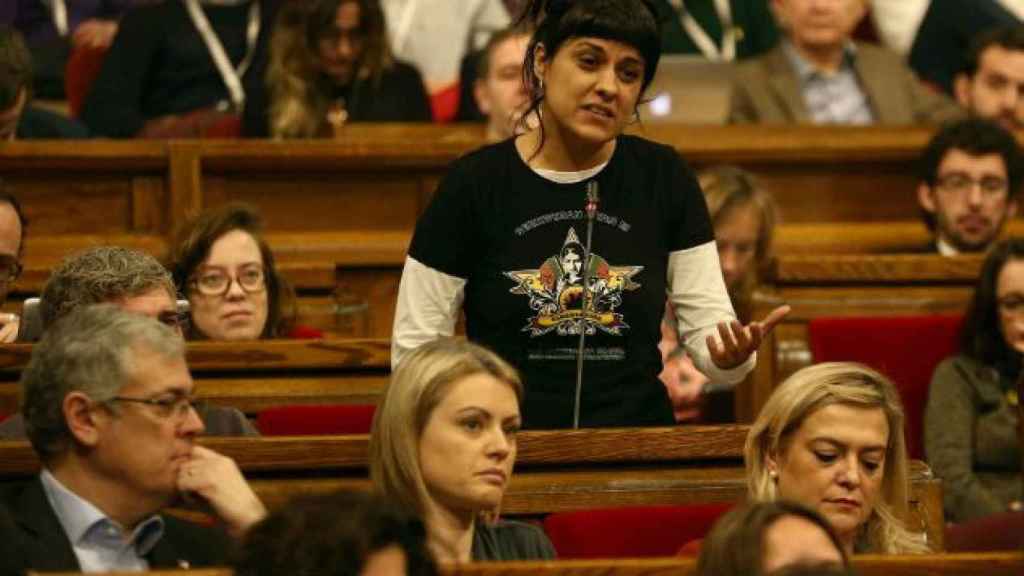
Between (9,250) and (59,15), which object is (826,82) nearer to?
(59,15)

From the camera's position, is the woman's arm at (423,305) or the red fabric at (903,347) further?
the red fabric at (903,347)

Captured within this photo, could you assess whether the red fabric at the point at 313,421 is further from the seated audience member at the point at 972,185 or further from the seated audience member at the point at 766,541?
the seated audience member at the point at 972,185

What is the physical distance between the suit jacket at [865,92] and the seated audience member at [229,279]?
140cm

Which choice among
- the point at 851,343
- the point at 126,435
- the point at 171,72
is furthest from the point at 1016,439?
the point at 171,72

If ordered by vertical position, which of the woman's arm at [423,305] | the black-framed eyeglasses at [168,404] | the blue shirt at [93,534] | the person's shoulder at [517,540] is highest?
the black-framed eyeglasses at [168,404]

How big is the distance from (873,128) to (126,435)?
93.6 inches

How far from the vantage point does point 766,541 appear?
1706 mm

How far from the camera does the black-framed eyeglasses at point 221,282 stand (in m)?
2.99

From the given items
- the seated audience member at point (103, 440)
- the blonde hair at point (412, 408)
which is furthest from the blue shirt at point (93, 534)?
the blonde hair at point (412, 408)

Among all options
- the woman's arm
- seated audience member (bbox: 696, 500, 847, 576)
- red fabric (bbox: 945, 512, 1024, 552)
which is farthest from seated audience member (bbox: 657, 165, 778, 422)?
seated audience member (bbox: 696, 500, 847, 576)

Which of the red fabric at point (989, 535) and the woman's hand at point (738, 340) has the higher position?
the woman's hand at point (738, 340)

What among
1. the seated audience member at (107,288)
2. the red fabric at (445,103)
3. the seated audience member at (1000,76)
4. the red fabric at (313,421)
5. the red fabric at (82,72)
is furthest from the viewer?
the red fabric at (445,103)

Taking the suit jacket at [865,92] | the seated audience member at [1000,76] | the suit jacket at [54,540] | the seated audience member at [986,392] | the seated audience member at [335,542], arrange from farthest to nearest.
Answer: the suit jacket at [865,92] → the seated audience member at [1000,76] → the seated audience member at [986,392] → the suit jacket at [54,540] → the seated audience member at [335,542]

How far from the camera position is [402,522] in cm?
161
